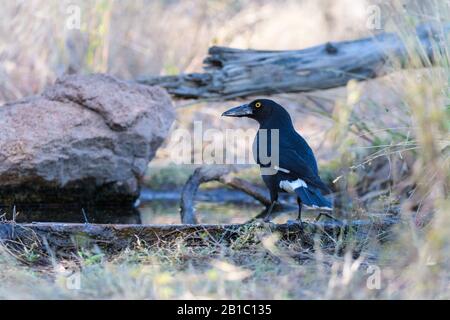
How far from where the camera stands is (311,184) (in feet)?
16.3

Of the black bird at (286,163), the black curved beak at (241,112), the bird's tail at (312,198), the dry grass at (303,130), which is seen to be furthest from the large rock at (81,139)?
the bird's tail at (312,198)

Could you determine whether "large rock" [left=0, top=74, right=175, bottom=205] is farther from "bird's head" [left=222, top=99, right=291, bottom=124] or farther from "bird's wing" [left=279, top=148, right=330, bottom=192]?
"bird's wing" [left=279, top=148, right=330, bottom=192]

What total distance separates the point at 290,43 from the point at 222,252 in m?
6.52

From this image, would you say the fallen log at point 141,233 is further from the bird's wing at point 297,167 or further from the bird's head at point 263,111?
the bird's head at point 263,111

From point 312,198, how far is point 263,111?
108 cm

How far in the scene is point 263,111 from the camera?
227 inches

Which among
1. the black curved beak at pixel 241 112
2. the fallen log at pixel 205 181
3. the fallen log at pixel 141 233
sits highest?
the black curved beak at pixel 241 112

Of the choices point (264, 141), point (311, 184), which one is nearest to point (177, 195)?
point (264, 141)

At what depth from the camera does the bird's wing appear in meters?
4.93

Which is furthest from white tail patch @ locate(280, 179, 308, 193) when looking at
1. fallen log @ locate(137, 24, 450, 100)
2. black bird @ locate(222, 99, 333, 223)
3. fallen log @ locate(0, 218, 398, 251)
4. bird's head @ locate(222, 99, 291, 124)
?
fallen log @ locate(137, 24, 450, 100)

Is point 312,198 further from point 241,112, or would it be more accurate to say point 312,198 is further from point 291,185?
point 241,112

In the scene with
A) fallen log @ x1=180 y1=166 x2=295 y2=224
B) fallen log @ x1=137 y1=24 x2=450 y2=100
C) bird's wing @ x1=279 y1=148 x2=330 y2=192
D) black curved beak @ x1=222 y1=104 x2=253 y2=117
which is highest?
fallen log @ x1=137 y1=24 x2=450 y2=100

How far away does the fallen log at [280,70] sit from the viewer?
6969mm

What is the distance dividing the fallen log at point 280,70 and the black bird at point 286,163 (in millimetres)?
1195
